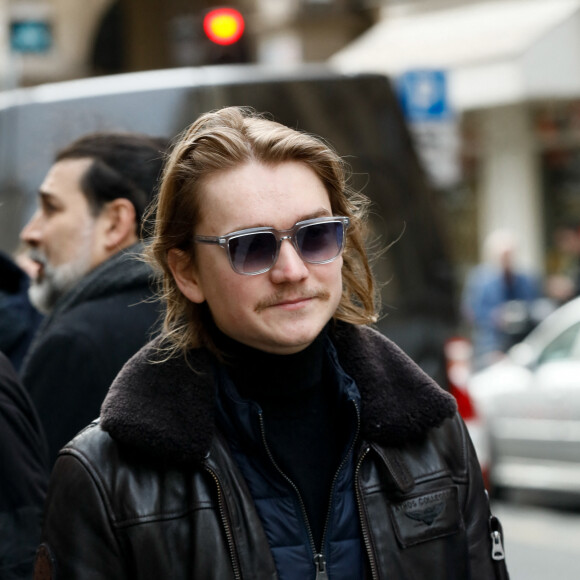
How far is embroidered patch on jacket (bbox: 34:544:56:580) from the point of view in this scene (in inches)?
88.3

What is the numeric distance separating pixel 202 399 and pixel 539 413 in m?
7.14

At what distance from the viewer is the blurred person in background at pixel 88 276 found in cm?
337

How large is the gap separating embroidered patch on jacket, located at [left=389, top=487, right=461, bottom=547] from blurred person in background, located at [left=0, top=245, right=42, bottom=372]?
2.08 metres

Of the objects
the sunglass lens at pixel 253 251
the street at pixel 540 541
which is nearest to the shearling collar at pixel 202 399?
the sunglass lens at pixel 253 251

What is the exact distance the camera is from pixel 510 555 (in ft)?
25.2

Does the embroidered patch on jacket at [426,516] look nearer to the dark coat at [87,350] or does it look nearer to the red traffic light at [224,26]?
the dark coat at [87,350]

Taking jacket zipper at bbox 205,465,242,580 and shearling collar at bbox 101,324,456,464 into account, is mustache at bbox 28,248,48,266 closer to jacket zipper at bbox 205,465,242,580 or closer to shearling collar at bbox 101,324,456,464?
shearling collar at bbox 101,324,456,464

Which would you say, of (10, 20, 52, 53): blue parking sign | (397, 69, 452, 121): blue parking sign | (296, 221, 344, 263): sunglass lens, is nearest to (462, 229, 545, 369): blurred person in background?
(397, 69, 452, 121): blue parking sign

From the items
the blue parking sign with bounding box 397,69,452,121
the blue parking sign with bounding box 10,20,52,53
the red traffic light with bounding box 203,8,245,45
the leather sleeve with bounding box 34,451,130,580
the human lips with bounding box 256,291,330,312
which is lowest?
the leather sleeve with bounding box 34,451,130,580

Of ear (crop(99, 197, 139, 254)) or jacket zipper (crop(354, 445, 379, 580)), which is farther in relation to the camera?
ear (crop(99, 197, 139, 254))

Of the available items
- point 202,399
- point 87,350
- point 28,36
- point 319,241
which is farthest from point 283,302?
point 28,36

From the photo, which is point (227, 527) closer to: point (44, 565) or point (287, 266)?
point (44, 565)

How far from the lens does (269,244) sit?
2.28 m

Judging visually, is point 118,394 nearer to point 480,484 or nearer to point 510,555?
point 480,484
